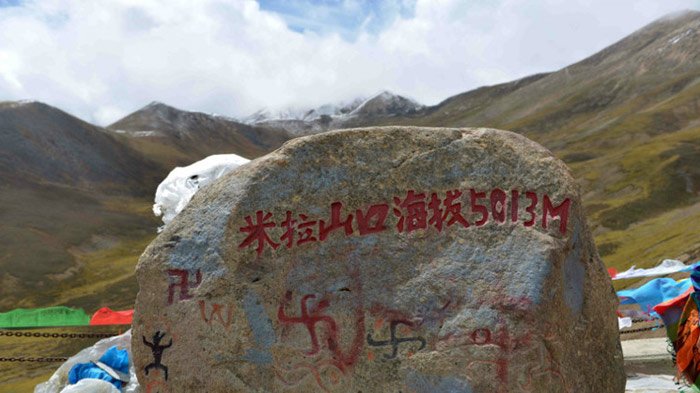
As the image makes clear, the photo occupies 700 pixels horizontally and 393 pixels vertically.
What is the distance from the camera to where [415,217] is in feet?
27.5

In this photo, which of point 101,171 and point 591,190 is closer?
point 591,190

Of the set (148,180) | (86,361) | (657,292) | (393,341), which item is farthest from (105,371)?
(148,180)

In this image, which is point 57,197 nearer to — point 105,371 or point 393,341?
point 105,371

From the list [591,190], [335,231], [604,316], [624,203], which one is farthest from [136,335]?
[591,190]

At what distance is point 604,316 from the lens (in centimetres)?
847

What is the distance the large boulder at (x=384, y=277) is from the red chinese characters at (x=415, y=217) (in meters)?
0.02

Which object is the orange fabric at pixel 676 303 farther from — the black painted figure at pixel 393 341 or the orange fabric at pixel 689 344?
the black painted figure at pixel 393 341

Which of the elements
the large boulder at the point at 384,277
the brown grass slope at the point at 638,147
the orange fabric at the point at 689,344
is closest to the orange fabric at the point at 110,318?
the large boulder at the point at 384,277

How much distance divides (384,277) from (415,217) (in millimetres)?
823

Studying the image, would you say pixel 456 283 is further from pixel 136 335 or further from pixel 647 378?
pixel 647 378

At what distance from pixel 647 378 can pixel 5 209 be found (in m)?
103

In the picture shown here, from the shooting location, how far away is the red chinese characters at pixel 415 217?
8.12 metres

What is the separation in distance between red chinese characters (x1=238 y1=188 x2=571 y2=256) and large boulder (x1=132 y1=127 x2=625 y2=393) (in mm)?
17

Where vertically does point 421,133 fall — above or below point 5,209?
below
